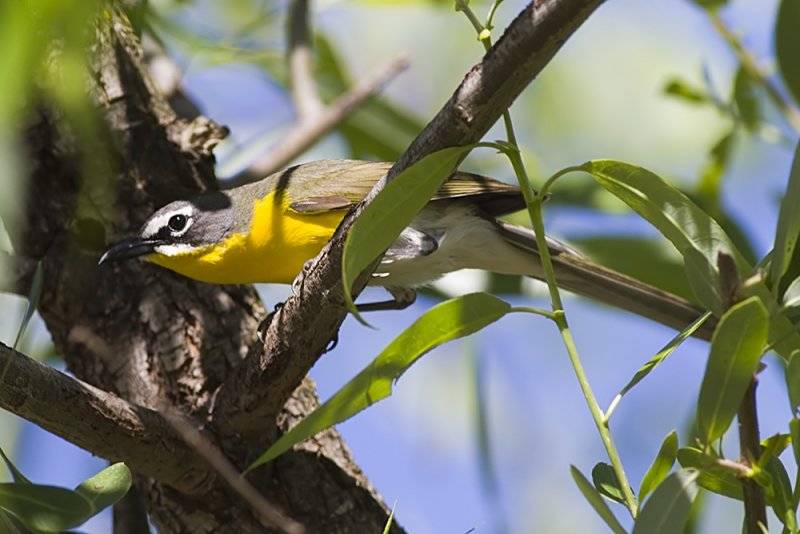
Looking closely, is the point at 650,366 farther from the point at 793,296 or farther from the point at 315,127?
the point at 315,127

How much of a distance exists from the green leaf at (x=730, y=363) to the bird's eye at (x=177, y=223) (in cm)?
237

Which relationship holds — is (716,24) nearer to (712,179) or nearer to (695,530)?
(712,179)

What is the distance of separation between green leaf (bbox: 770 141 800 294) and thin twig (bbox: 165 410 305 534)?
4.96 ft

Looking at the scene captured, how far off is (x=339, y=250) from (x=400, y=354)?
598 mm

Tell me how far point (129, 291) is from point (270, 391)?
854 mm

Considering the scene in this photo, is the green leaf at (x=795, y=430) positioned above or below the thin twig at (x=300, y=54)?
below

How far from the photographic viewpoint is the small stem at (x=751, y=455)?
1.49 meters

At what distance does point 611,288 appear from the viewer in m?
3.97

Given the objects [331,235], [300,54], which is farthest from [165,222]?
[300,54]

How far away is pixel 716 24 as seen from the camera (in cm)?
373

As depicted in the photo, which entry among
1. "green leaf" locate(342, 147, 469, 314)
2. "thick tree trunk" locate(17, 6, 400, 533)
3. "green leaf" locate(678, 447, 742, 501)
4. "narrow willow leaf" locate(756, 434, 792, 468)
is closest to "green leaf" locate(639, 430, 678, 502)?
"green leaf" locate(678, 447, 742, 501)

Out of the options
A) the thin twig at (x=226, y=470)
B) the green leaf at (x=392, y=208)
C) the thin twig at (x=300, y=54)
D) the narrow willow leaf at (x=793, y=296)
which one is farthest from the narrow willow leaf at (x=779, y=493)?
the thin twig at (x=300, y=54)

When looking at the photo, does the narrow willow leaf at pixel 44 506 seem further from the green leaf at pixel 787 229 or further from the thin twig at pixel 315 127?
the thin twig at pixel 315 127

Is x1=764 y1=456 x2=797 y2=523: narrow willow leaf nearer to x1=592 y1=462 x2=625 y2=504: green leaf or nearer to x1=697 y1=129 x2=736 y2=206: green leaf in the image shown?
x1=592 y1=462 x2=625 y2=504: green leaf
